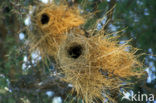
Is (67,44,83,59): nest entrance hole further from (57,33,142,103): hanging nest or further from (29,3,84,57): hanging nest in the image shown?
(29,3,84,57): hanging nest

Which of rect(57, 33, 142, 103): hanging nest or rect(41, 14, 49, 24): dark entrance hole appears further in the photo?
rect(41, 14, 49, 24): dark entrance hole

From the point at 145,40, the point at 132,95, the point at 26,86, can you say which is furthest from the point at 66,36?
the point at 26,86

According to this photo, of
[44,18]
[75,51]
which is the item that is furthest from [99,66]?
[44,18]

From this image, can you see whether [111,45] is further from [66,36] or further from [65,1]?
[65,1]

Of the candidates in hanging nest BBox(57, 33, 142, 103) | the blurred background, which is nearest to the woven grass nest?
hanging nest BBox(57, 33, 142, 103)

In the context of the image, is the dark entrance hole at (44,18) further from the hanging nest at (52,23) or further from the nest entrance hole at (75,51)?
the nest entrance hole at (75,51)

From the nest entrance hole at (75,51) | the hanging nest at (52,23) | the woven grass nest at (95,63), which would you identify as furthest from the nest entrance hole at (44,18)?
the nest entrance hole at (75,51)

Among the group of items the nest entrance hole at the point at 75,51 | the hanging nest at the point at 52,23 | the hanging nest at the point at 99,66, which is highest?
the hanging nest at the point at 52,23
